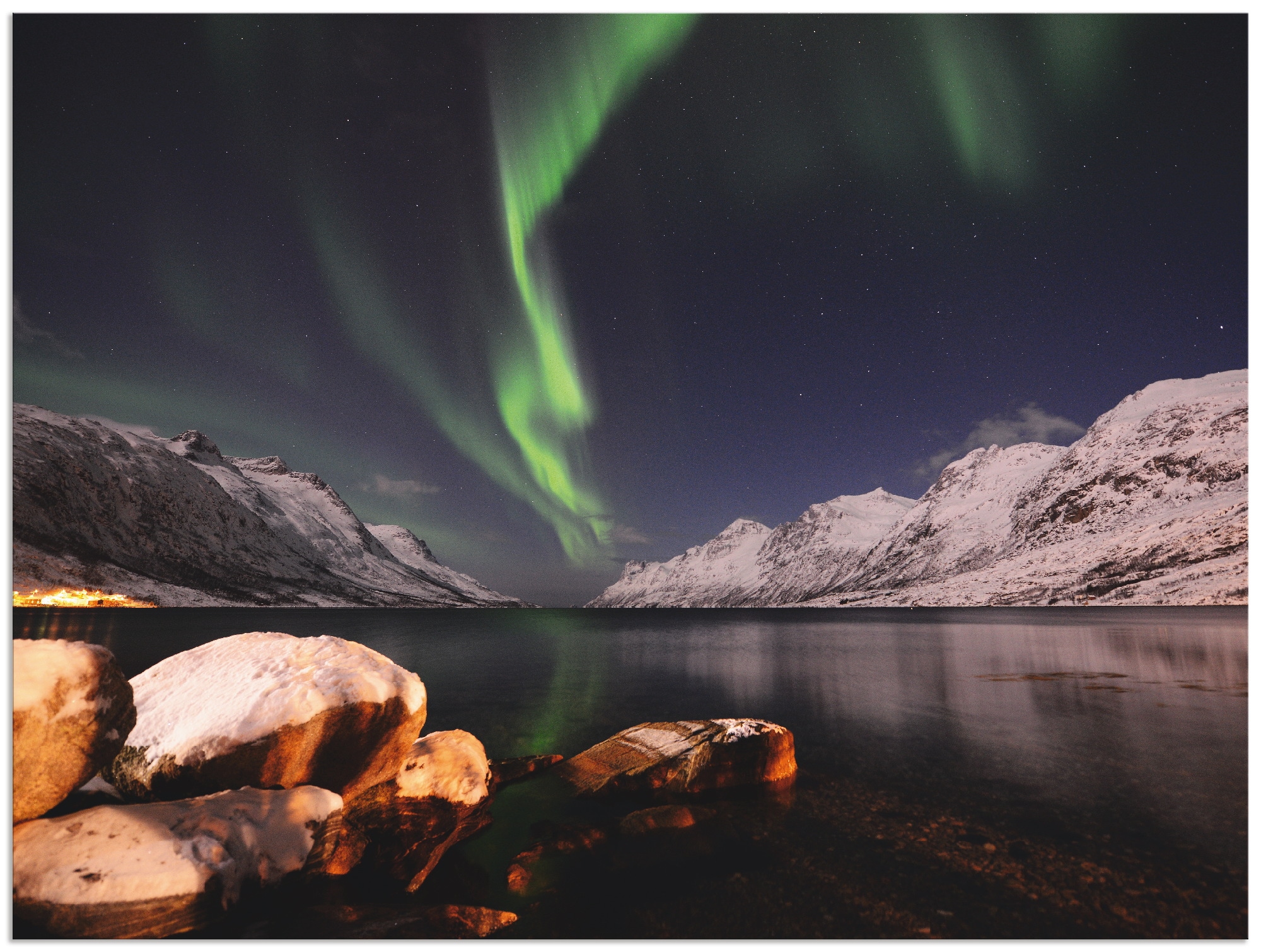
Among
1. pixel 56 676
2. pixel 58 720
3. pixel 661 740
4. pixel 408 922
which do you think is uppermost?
pixel 56 676

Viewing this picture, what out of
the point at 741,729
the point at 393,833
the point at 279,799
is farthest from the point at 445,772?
the point at 741,729

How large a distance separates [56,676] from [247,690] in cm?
289

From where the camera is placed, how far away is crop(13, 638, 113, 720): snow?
6055 millimetres

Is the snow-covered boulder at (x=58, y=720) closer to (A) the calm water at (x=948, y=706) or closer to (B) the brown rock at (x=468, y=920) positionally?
(B) the brown rock at (x=468, y=920)

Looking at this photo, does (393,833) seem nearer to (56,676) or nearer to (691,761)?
(56,676)

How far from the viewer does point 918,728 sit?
19.4 meters

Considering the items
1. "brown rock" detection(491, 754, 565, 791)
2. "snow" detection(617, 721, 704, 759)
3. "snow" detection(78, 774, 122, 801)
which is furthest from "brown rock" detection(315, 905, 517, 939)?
"snow" detection(617, 721, 704, 759)

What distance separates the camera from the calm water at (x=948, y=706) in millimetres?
12672

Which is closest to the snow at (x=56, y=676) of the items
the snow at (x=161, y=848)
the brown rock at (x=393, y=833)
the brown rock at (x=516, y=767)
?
the snow at (x=161, y=848)

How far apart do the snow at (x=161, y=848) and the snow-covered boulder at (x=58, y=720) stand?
388 millimetres

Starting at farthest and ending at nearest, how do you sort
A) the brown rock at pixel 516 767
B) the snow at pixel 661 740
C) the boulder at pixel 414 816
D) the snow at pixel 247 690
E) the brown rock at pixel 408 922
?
the brown rock at pixel 516 767 < the snow at pixel 661 740 < the snow at pixel 247 690 < the boulder at pixel 414 816 < the brown rock at pixel 408 922

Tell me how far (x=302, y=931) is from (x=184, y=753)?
3208 millimetres

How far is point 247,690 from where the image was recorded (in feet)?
28.9
